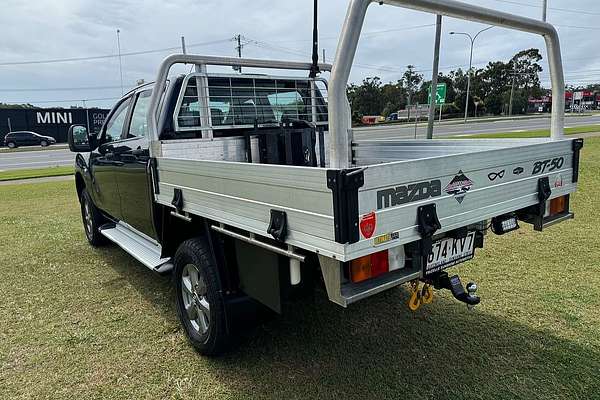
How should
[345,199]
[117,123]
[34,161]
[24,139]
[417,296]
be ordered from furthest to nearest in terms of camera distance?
[24,139] → [34,161] → [117,123] → [417,296] → [345,199]

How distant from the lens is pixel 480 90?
6869 cm

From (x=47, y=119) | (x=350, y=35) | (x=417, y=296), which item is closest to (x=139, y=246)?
(x=417, y=296)

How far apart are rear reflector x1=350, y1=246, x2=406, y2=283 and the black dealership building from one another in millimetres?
37831

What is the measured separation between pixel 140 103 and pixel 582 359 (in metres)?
4.00

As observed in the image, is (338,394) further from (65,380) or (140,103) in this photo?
(140,103)

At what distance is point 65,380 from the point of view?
9.50 ft

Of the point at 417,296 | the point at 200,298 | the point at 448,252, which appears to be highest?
the point at 448,252

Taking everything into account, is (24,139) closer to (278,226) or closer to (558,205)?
(278,226)

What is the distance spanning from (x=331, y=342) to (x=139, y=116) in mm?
2656

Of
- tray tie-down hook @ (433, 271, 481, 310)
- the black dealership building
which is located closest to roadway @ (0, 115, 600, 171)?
the black dealership building

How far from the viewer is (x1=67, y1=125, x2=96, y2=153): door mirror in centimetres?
510

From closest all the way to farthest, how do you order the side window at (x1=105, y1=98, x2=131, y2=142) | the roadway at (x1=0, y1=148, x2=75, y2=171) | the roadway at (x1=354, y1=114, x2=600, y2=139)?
the side window at (x1=105, y1=98, x2=131, y2=142), the roadway at (x1=0, y1=148, x2=75, y2=171), the roadway at (x1=354, y1=114, x2=600, y2=139)

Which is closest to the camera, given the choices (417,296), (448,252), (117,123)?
(448,252)

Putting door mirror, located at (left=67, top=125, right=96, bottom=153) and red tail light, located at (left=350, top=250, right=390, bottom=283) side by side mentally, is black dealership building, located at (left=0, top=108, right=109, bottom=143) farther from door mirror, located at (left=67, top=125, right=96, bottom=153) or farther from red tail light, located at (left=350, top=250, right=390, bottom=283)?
red tail light, located at (left=350, top=250, right=390, bottom=283)
